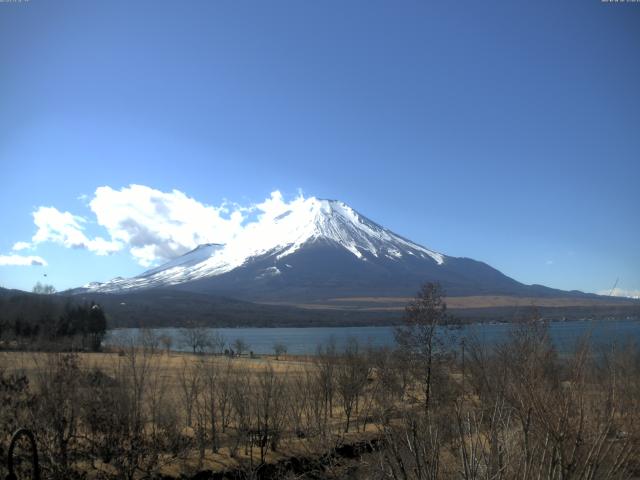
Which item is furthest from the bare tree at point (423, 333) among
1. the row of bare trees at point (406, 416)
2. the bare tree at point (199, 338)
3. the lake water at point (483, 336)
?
the bare tree at point (199, 338)

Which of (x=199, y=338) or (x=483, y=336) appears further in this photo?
(x=199, y=338)

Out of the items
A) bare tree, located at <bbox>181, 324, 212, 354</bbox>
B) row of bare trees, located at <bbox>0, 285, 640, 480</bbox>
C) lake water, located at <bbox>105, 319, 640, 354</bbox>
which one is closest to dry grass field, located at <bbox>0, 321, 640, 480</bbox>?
row of bare trees, located at <bbox>0, 285, 640, 480</bbox>

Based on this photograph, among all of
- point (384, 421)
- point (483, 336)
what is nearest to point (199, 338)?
point (483, 336)

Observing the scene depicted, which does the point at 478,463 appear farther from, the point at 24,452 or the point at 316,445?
the point at 316,445

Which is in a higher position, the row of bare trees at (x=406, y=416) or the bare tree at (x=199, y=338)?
the row of bare trees at (x=406, y=416)

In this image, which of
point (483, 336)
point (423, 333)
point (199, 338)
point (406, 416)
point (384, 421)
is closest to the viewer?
point (406, 416)

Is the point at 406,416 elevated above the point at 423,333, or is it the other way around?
the point at 406,416

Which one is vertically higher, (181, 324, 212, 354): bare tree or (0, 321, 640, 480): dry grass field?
(0, 321, 640, 480): dry grass field

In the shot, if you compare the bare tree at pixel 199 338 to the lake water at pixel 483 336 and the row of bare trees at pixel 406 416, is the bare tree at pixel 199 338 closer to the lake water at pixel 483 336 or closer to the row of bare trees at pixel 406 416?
the lake water at pixel 483 336

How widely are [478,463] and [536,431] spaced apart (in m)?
0.69

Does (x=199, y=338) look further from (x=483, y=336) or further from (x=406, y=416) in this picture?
(x=406, y=416)

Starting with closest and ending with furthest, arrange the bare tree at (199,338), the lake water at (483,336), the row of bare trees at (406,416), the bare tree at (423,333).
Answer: the row of bare trees at (406,416) → the lake water at (483,336) → the bare tree at (423,333) → the bare tree at (199,338)

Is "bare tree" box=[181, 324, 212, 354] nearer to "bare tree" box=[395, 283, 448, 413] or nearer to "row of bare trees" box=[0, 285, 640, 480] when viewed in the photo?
"row of bare trees" box=[0, 285, 640, 480]

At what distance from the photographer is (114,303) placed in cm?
19250
